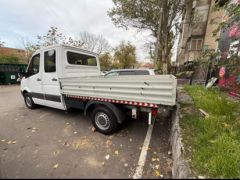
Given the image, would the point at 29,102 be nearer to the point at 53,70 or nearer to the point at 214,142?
the point at 53,70

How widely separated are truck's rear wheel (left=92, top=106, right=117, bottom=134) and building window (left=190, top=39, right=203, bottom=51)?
17219mm

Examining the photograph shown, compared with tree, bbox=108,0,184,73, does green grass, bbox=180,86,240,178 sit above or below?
below

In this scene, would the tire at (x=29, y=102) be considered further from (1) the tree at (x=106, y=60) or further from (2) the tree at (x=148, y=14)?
(1) the tree at (x=106, y=60)

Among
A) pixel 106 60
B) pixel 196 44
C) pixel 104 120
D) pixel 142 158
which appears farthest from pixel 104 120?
pixel 106 60

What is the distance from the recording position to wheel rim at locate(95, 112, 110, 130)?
11.6 ft

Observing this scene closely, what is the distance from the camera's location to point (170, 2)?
1197 cm

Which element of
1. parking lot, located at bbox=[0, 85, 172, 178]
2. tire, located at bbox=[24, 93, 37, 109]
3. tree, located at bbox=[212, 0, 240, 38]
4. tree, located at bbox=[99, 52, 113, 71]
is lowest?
parking lot, located at bbox=[0, 85, 172, 178]

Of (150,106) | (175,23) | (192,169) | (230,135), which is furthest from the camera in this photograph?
(175,23)

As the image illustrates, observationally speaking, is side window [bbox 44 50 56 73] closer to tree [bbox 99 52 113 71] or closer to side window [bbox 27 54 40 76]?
side window [bbox 27 54 40 76]

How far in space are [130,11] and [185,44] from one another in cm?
803

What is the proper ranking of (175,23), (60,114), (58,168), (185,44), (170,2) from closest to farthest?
(58,168), (60,114), (170,2), (175,23), (185,44)

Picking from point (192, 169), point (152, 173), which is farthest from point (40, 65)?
point (192, 169)

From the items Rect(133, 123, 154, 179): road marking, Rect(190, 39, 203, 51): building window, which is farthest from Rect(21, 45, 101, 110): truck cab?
Rect(190, 39, 203, 51): building window

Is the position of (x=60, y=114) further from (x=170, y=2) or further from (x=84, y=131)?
(x=170, y=2)
